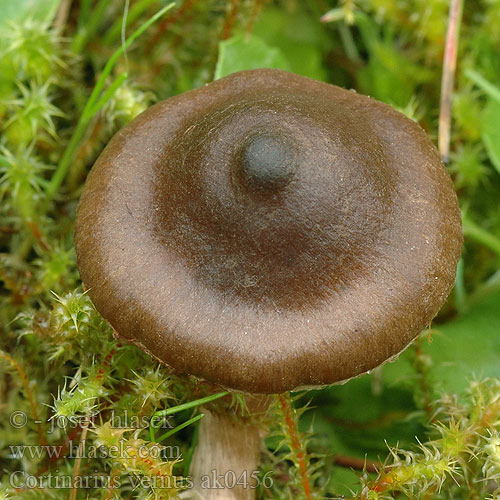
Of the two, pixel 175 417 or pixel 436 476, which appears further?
pixel 175 417

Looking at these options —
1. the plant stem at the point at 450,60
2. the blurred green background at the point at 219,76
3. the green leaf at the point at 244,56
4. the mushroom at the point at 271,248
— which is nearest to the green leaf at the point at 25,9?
the blurred green background at the point at 219,76

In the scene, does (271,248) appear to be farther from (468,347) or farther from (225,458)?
(468,347)

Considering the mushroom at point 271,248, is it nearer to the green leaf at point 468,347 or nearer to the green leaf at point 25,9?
the green leaf at point 468,347

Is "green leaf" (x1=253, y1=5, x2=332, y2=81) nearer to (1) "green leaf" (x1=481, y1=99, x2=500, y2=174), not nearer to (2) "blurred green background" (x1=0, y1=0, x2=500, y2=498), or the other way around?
(2) "blurred green background" (x1=0, y1=0, x2=500, y2=498)

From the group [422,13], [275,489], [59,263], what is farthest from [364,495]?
[422,13]

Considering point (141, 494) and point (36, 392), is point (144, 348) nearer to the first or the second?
point (141, 494)

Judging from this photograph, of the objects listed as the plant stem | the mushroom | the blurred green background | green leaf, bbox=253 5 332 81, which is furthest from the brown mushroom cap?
green leaf, bbox=253 5 332 81

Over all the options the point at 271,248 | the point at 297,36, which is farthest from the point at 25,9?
the point at 271,248
